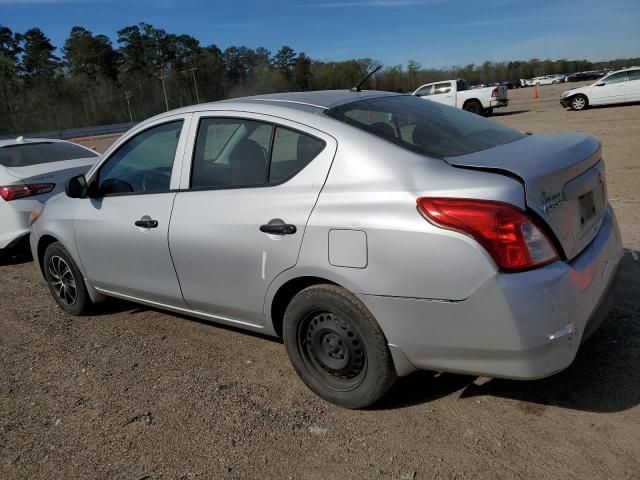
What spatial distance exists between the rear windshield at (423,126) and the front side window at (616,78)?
20.6m

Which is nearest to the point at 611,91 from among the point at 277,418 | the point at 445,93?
the point at 445,93

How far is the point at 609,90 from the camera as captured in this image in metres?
21.1

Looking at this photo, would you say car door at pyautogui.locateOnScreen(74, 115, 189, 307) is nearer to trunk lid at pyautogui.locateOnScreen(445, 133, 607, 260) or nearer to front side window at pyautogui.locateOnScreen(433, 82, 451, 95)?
trunk lid at pyautogui.locateOnScreen(445, 133, 607, 260)

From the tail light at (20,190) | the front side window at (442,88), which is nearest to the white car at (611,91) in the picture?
the front side window at (442,88)

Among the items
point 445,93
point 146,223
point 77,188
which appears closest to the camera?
point 146,223

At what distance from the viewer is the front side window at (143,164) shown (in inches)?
146

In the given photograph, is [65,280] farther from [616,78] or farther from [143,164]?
[616,78]

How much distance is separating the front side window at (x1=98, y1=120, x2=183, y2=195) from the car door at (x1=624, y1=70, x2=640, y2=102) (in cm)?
2163

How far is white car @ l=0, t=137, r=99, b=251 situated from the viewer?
6.30 metres

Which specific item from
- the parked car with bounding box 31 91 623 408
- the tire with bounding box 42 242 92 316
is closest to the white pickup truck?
the tire with bounding box 42 242 92 316

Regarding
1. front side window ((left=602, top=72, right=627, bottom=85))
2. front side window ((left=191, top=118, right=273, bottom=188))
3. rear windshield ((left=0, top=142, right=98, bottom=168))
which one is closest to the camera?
front side window ((left=191, top=118, right=273, bottom=188))

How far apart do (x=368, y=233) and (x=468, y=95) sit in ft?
79.5

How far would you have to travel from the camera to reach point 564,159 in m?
2.71

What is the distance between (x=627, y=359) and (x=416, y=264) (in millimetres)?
1613
